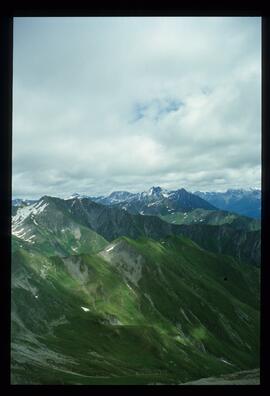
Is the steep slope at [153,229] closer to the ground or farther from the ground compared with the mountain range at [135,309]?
farther from the ground

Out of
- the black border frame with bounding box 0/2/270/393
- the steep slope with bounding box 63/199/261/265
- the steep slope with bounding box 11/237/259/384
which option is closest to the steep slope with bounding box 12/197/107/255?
the steep slope with bounding box 63/199/261/265

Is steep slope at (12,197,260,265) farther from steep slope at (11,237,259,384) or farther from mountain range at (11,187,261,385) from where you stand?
steep slope at (11,237,259,384)

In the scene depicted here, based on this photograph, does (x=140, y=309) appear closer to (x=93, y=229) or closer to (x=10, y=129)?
(x=10, y=129)

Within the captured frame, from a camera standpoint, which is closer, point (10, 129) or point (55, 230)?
point (10, 129)

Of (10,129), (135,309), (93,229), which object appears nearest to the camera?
(10,129)

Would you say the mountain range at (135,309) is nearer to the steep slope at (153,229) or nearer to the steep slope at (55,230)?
the steep slope at (55,230)

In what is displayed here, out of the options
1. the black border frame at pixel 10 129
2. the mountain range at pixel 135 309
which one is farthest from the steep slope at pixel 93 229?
the black border frame at pixel 10 129

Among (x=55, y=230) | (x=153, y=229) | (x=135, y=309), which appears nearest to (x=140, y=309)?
(x=135, y=309)

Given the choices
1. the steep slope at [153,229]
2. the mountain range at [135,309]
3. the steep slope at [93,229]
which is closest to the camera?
the mountain range at [135,309]

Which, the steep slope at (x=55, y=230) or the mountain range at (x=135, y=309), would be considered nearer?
the mountain range at (x=135, y=309)
